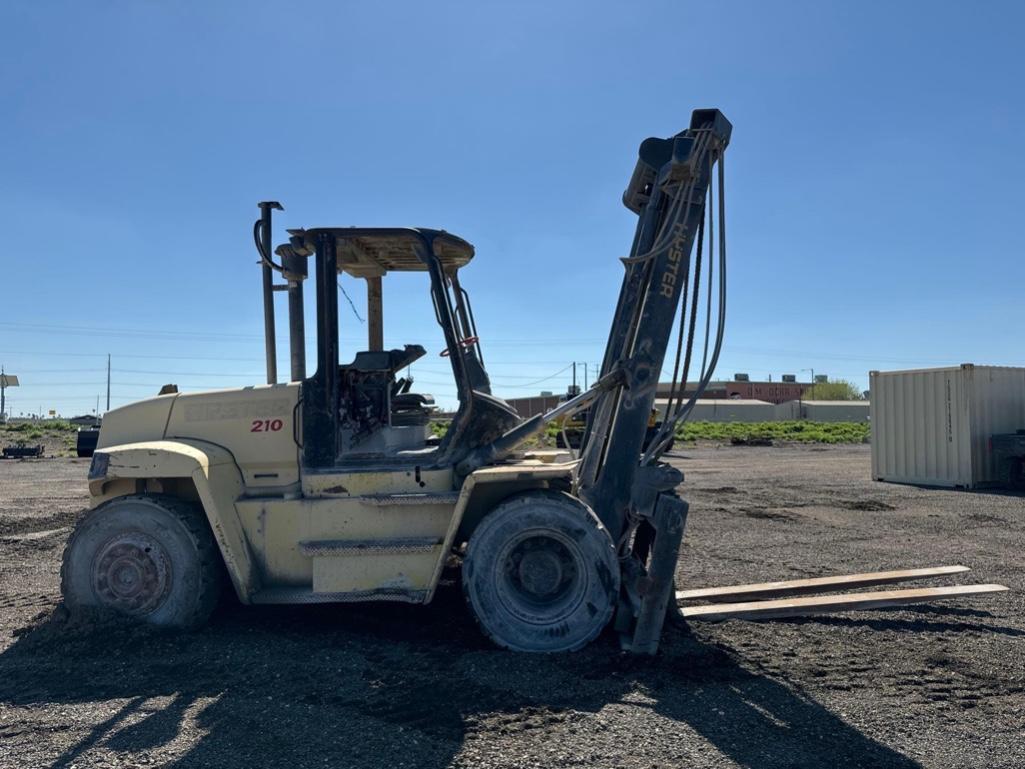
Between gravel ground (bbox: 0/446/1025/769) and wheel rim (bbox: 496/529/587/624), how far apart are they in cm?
35

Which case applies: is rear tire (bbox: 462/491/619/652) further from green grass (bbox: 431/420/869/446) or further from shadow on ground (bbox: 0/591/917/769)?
green grass (bbox: 431/420/869/446)

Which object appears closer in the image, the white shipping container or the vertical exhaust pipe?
the vertical exhaust pipe

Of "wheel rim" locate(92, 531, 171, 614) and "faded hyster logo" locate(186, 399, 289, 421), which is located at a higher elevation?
"faded hyster logo" locate(186, 399, 289, 421)

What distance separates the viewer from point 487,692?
4891 mm

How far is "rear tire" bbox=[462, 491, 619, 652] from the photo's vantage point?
5594 mm

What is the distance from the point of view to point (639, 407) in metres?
6.20

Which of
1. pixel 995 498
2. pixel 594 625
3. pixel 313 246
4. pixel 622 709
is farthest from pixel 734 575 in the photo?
pixel 995 498

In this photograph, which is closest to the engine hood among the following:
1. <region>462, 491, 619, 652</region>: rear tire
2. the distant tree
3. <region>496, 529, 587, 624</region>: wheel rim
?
<region>462, 491, 619, 652</region>: rear tire

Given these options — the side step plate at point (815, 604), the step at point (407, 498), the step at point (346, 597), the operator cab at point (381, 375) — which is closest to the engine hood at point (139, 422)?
the operator cab at point (381, 375)

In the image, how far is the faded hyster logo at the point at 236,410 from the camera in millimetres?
6324

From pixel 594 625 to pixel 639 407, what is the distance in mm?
1616

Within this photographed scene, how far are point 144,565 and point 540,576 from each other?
9.51 feet

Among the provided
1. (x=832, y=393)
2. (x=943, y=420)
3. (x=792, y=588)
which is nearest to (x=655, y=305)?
(x=792, y=588)

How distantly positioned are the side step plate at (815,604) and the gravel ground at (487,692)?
103 mm
